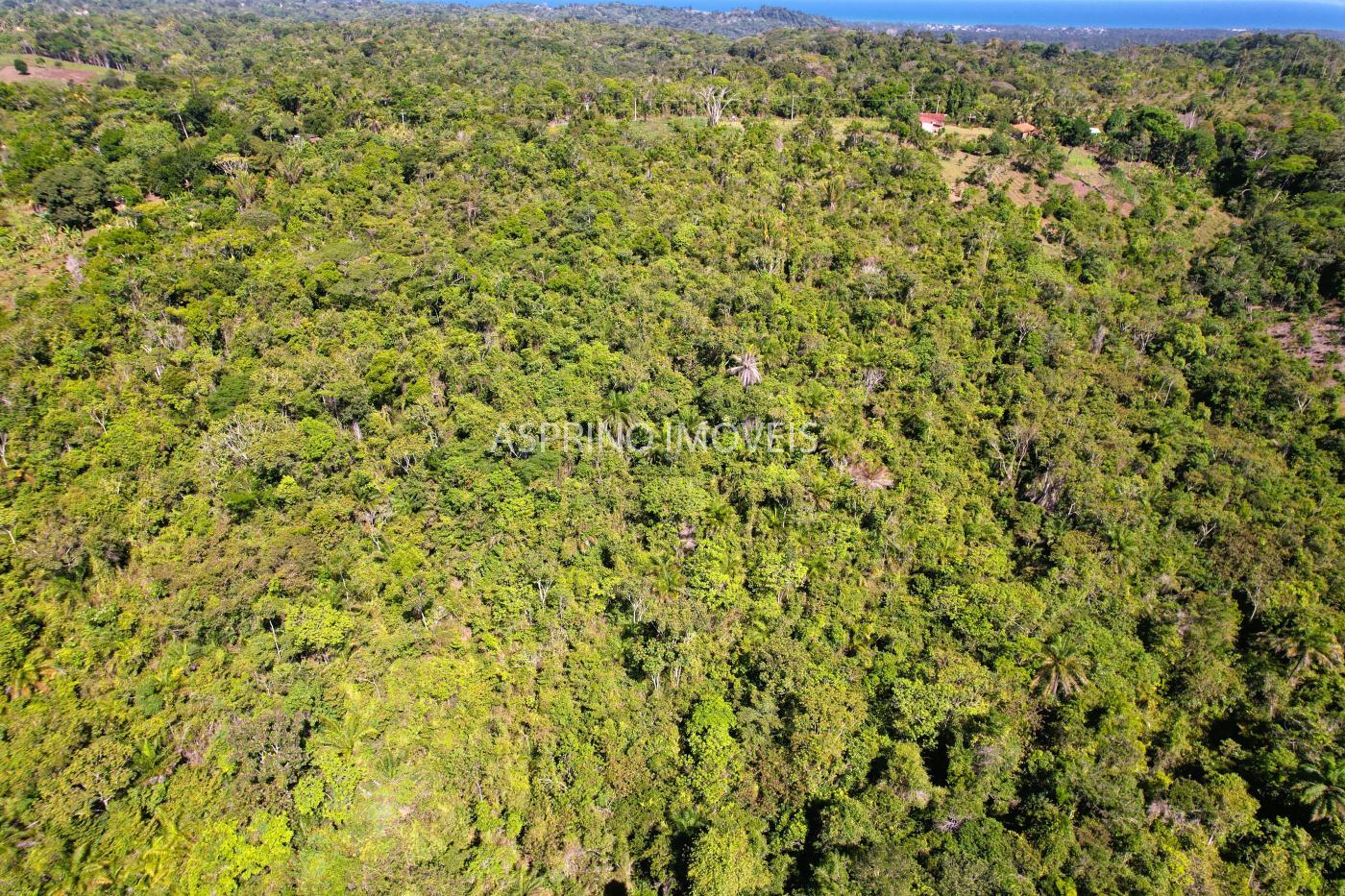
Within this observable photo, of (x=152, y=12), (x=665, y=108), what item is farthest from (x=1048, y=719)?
(x=152, y=12)

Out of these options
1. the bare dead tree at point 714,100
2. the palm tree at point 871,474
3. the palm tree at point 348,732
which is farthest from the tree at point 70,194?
the palm tree at point 871,474

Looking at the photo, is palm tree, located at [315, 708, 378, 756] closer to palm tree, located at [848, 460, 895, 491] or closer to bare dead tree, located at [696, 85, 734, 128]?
palm tree, located at [848, 460, 895, 491]

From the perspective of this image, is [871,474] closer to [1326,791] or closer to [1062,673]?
[1062,673]

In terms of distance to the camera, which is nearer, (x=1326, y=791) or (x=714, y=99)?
(x=1326, y=791)

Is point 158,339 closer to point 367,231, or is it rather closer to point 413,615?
point 367,231

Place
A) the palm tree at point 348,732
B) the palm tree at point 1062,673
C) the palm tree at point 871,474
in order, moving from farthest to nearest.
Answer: the palm tree at point 871,474, the palm tree at point 1062,673, the palm tree at point 348,732

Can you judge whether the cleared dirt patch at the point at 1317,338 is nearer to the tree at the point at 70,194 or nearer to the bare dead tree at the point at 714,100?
the bare dead tree at the point at 714,100

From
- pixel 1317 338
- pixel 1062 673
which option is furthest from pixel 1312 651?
pixel 1317 338
